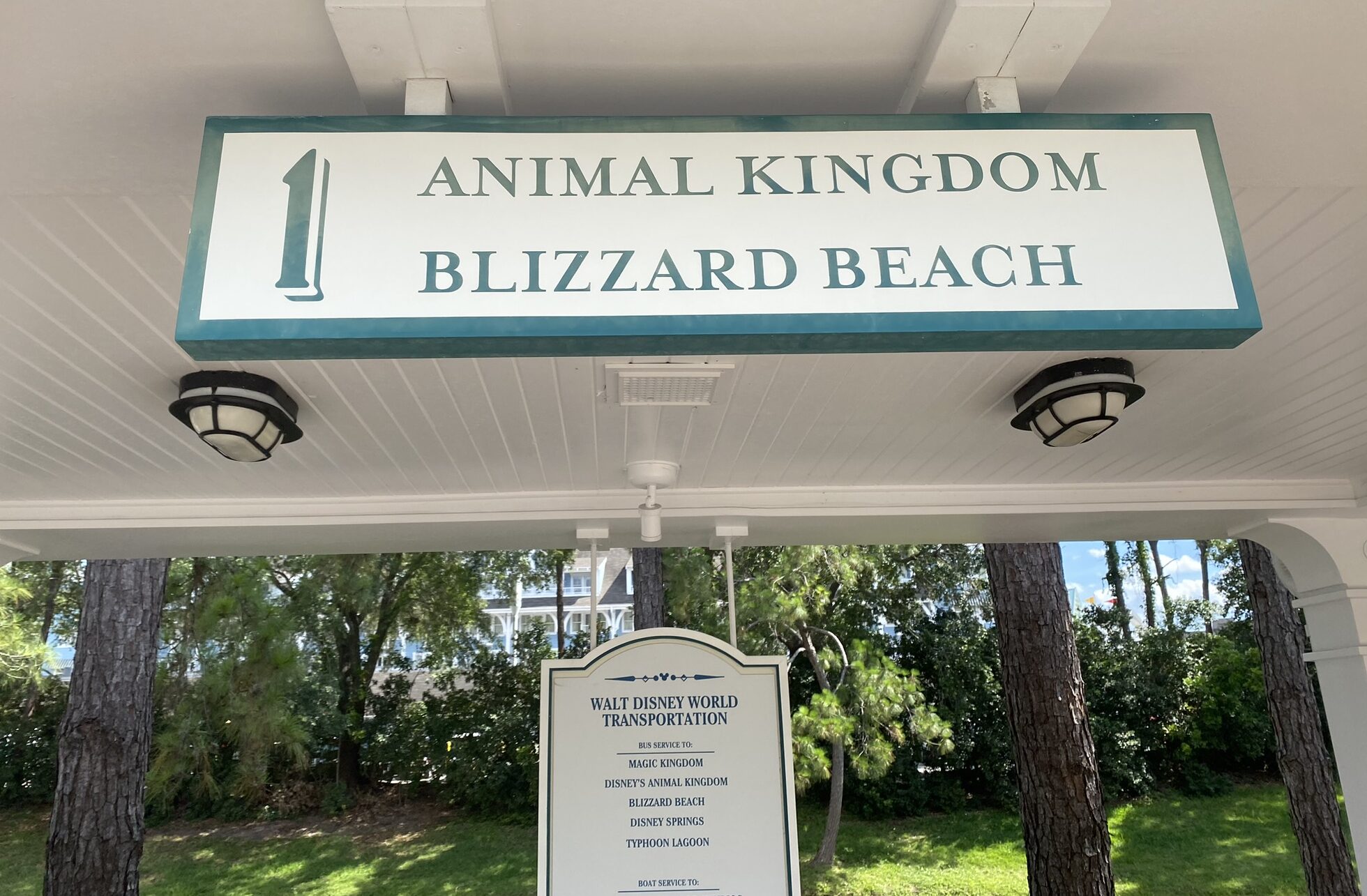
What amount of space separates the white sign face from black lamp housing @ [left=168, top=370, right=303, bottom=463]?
1.29 m

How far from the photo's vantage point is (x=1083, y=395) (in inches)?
90.1

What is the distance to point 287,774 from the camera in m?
11.4

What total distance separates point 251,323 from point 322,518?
2467 mm

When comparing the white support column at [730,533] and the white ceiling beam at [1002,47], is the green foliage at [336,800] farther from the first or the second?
the white ceiling beam at [1002,47]

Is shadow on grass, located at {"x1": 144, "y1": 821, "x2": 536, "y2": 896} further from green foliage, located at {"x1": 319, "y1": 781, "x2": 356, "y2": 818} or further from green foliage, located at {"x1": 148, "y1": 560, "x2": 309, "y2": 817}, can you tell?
green foliage, located at {"x1": 148, "y1": 560, "x2": 309, "y2": 817}

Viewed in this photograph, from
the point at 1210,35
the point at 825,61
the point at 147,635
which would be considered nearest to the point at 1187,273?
the point at 1210,35

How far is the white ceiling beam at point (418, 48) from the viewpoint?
1.06 m

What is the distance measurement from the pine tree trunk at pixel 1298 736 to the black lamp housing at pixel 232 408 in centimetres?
518

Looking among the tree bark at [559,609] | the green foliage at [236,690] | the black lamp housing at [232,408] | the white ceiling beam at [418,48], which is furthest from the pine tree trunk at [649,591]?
the white ceiling beam at [418,48]

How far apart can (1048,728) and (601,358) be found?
14.1 ft

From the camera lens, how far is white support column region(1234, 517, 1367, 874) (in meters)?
3.31

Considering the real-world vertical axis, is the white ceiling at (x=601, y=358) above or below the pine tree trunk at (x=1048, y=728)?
above

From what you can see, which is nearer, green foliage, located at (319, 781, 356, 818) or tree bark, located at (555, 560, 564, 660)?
green foliage, located at (319, 781, 356, 818)

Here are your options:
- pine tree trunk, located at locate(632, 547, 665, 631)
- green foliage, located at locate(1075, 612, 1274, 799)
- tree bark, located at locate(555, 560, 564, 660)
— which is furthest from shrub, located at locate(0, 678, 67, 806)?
green foliage, located at locate(1075, 612, 1274, 799)
